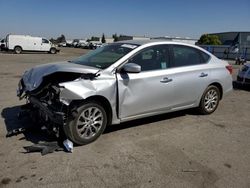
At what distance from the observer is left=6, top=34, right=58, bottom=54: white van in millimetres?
32406

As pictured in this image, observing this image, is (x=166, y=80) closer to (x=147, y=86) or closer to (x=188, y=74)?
(x=147, y=86)

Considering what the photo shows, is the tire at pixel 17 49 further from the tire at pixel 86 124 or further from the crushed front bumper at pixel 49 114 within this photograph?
the tire at pixel 86 124

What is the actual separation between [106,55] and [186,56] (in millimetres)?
1681

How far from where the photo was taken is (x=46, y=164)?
12.5ft

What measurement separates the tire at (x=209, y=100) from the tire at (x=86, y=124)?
2.56m

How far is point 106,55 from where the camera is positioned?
5277mm

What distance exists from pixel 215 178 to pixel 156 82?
80.9 inches

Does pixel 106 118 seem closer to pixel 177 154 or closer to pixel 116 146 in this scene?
pixel 116 146

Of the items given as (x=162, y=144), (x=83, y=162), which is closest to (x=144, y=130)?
(x=162, y=144)

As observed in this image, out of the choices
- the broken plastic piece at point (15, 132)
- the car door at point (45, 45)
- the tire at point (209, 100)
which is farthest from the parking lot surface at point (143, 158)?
the car door at point (45, 45)

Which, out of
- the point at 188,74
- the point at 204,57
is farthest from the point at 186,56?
the point at 204,57

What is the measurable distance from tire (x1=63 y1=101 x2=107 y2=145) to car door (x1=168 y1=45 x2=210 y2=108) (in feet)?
5.25

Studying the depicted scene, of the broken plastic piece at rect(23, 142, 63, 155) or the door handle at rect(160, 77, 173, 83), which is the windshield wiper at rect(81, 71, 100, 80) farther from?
the door handle at rect(160, 77, 173, 83)

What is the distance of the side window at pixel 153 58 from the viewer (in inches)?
199
